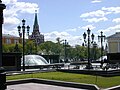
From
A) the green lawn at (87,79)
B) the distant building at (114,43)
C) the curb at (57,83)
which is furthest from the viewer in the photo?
the distant building at (114,43)

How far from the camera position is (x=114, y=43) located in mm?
114875

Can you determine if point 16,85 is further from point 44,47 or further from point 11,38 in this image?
point 11,38

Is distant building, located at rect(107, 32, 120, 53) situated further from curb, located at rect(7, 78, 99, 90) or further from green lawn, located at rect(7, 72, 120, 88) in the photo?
curb, located at rect(7, 78, 99, 90)

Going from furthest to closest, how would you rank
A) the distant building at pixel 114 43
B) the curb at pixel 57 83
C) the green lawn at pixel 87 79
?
the distant building at pixel 114 43, the green lawn at pixel 87 79, the curb at pixel 57 83

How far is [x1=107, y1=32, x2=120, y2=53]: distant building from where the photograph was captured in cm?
11406

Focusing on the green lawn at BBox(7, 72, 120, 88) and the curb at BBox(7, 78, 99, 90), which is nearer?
the curb at BBox(7, 78, 99, 90)

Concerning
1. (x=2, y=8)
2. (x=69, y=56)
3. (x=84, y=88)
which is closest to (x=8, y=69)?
(x=84, y=88)

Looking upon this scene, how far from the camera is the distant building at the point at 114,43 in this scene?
11406cm

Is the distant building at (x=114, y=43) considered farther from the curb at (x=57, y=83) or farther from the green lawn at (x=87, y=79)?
the curb at (x=57, y=83)

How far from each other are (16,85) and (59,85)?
131 inches

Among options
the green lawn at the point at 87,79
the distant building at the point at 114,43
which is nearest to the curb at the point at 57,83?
the green lawn at the point at 87,79

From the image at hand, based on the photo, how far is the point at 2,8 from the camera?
18.8 meters

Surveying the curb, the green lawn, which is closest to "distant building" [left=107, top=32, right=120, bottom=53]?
the green lawn

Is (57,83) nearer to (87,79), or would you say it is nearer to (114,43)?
(87,79)
